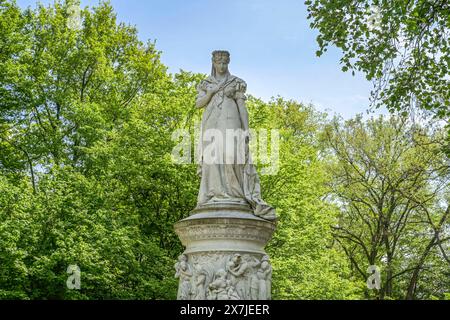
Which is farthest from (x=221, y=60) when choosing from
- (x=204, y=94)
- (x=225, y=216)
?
(x=225, y=216)

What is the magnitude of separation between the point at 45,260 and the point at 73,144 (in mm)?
6680

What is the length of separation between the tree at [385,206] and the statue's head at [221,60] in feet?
65.6

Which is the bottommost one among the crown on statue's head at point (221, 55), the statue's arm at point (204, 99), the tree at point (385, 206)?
the statue's arm at point (204, 99)

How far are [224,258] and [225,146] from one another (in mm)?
1945

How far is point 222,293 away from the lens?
34.3 ft

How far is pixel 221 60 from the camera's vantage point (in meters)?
12.0

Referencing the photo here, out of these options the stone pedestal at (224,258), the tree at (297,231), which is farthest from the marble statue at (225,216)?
the tree at (297,231)

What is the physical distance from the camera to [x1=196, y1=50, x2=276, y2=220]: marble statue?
11297 mm

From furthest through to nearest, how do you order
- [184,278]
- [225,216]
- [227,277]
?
[184,278] → [225,216] → [227,277]

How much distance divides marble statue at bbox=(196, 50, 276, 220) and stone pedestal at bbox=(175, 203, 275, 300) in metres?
0.39

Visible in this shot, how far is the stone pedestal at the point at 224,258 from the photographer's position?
1054 cm

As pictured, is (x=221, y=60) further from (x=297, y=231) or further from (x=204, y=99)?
(x=297, y=231)

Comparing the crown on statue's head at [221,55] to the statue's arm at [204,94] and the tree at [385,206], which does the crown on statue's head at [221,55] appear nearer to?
the statue's arm at [204,94]

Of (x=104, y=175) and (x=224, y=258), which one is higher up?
(x=104, y=175)
